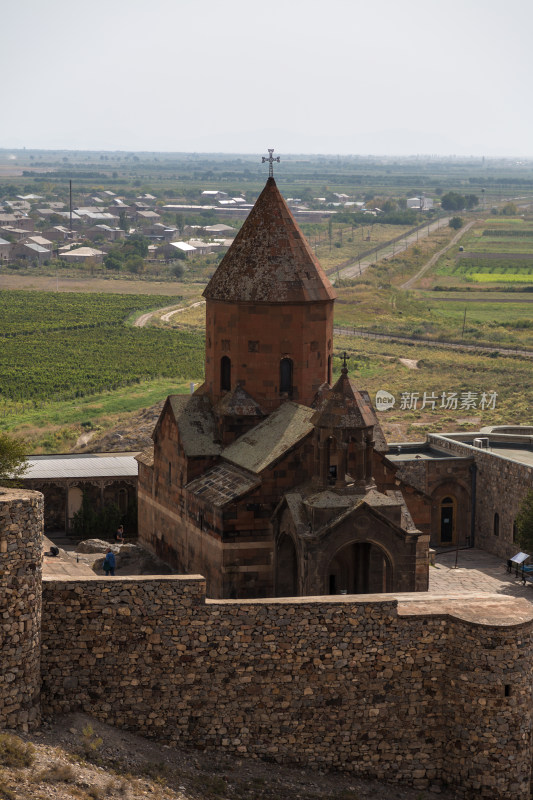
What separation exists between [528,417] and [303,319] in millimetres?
30451

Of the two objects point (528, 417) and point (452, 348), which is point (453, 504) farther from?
point (452, 348)

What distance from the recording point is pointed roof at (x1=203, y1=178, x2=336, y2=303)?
24.2m

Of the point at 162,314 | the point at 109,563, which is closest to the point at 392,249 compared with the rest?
the point at 162,314

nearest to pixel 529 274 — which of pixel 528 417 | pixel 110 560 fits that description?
pixel 528 417

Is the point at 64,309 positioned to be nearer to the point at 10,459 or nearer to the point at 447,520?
the point at 447,520

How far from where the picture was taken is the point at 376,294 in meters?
Result: 102

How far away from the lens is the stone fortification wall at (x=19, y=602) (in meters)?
15.3

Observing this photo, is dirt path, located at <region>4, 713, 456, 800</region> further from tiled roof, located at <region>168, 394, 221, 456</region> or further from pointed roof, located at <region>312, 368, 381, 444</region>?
tiled roof, located at <region>168, 394, 221, 456</region>

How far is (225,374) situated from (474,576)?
23.1ft

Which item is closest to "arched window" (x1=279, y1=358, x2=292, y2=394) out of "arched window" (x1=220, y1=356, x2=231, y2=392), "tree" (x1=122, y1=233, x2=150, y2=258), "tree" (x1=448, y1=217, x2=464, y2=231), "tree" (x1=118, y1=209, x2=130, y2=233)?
"arched window" (x1=220, y1=356, x2=231, y2=392)

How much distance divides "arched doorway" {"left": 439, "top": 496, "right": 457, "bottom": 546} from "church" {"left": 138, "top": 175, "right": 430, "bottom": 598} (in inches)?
252

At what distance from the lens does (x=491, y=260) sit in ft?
435

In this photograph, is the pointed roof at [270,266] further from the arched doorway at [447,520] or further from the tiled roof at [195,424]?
the arched doorway at [447,520]

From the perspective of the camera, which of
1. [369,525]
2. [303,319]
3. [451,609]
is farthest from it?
[303,319]
